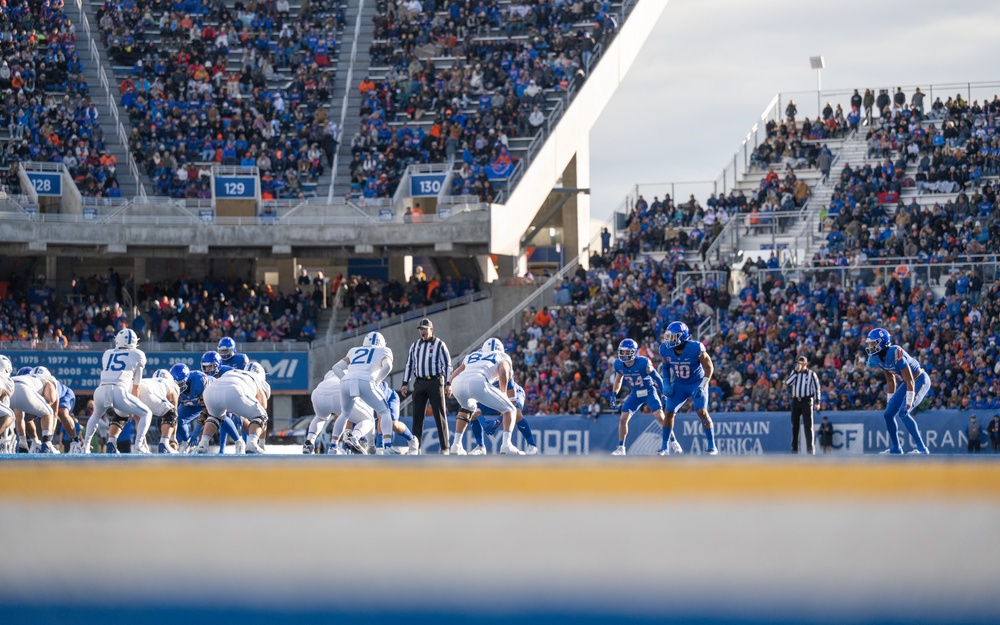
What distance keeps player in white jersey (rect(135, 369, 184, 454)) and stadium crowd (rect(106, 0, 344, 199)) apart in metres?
21.0

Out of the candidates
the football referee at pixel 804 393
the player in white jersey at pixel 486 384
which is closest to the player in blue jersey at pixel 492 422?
the player in white jersey at pixel 486 384

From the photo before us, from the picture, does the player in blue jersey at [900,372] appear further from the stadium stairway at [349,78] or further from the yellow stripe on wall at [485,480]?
the stadium stairway at [349,78]

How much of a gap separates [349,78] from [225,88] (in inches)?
171

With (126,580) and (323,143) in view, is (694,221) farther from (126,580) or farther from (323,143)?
(126,580)

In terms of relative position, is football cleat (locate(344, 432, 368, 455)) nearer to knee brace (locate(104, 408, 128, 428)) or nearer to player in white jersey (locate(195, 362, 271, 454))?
player in white jersey (locate(195, 362, 271, 454))

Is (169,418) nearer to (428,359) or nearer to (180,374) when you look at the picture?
(180,374)

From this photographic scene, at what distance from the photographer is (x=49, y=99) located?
44.0 meters

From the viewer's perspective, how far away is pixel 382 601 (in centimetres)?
412

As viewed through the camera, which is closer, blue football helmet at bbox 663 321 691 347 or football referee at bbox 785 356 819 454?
blue football helmet at bbox 663 321 691 347

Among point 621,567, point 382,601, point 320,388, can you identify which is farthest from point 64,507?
point 320,388

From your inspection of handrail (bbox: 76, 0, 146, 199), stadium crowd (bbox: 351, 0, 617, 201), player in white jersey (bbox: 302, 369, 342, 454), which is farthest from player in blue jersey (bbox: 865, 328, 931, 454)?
handrail (bbox: 76, 0, 146, 199)

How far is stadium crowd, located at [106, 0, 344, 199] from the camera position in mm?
42562

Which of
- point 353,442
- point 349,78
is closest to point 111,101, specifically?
point 349,78

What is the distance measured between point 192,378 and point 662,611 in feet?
53.9
